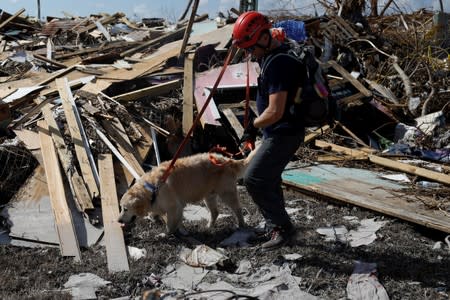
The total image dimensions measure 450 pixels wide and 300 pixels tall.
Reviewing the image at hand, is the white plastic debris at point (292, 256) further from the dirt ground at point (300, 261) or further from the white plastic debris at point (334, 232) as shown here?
the white plastic debris at point (334, 232)

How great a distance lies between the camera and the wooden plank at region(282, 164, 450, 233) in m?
5.60

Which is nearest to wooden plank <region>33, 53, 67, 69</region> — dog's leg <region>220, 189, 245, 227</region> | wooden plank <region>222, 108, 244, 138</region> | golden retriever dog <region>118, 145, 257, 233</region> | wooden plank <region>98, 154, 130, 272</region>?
wooden plank <region>222, 108, 244, 138</region>

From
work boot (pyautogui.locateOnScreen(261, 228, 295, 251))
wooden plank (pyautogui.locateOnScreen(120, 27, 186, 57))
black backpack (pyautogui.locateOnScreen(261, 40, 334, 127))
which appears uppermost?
black backpack (pyautogui.locateOnScreen(261, 40, 334, 127))

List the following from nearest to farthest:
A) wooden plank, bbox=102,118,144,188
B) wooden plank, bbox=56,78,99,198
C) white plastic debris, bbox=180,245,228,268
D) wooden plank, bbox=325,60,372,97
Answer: white plastic debris, bbox=180,245,228,268 → wooden plank, bbox=56,78,99,198 → wooden plank, bbox=102,118,144,188 → wooden plank, bbox=325,60,372,97

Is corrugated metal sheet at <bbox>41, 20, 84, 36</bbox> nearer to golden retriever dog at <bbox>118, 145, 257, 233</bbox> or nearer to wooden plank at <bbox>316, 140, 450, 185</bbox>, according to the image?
wooden plank at <bbox>316, 140, 450, 185</bbox>

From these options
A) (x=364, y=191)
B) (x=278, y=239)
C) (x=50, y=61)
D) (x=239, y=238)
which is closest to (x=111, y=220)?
(x=239, y=238)

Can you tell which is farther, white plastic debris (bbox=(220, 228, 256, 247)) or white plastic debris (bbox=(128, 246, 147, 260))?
white plastic debris (bbox=(220, 228, 256, 247))

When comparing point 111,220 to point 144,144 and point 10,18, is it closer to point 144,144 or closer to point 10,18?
point 144,144

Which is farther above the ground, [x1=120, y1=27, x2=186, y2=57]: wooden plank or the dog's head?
[x1=120, y1=27, x2=186, y2=57]: wooden plank

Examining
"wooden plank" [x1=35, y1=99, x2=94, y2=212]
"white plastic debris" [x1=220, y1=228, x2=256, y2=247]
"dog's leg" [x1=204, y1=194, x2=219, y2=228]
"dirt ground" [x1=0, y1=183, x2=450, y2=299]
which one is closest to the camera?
"dirt ground" [x1=0, y1=183, x2=450, y2=299]

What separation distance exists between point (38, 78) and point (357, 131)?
636 centimetres

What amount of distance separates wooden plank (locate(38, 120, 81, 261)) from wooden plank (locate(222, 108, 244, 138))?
116 inches

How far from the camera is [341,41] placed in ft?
38.7

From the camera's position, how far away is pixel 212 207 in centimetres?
564
